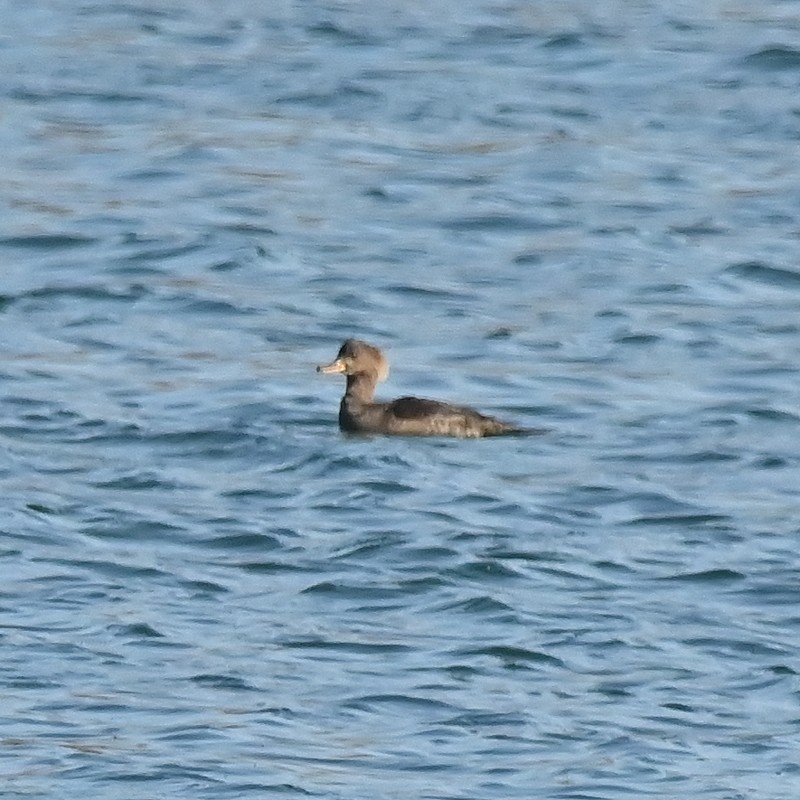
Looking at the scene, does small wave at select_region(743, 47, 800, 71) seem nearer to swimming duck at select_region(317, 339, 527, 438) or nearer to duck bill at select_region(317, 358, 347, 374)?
swimming duck at select_region(317, 339, 527, 438)

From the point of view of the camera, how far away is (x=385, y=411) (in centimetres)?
1316

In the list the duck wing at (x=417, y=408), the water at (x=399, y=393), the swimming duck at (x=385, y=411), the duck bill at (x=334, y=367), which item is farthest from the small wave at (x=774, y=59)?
the duck wing at (x=417, y=408)

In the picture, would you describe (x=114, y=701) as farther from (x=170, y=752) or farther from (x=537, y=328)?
(x=537, y=328)

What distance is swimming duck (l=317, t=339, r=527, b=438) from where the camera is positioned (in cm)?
1281

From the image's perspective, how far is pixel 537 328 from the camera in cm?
1509

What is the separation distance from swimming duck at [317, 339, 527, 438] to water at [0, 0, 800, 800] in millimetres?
125

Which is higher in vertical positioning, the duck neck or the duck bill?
the duck bill

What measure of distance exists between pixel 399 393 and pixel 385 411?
1.10 meters

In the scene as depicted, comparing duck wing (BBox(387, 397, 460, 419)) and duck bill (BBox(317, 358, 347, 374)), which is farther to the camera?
duck bill (BBox(317, 358, 347, 374))

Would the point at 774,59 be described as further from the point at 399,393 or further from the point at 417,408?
the point at 417,408

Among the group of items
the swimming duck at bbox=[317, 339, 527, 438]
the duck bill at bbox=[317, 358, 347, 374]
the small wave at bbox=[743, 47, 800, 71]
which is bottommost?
the swimming duck at bbox=[317, 339, 527, 438]

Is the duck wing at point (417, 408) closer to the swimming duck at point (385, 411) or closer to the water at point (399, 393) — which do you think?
the swimming duck at point (385, 411)

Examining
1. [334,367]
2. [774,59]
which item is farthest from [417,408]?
[774,59]

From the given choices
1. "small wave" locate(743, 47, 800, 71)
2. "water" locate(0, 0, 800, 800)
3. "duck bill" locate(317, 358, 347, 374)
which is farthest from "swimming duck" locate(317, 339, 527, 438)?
"small wave" locate(743, 47, 800, 71)
